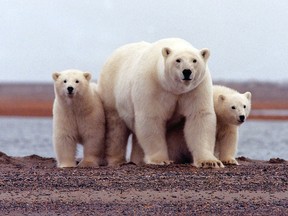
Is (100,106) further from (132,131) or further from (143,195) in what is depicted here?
(143,195)

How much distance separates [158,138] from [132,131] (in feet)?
3.08

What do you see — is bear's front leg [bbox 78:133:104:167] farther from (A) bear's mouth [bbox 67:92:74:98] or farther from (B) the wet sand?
(B) the wet sand

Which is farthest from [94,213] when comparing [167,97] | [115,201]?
[167,97]

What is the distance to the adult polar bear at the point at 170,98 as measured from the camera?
10172 millimetres

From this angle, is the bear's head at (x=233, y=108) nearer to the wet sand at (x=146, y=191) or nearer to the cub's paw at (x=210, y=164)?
the cub's paw at (x=210, y=164)

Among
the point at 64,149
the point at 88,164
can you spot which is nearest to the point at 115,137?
the point at 88,164

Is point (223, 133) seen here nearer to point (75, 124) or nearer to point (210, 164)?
point (210, 164)

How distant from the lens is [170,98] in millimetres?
10414

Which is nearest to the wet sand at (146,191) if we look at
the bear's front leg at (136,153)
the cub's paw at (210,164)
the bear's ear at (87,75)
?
the cub's paw at (210,164)

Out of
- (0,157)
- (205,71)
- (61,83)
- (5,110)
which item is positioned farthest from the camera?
(5,110)

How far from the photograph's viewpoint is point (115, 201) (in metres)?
8.12

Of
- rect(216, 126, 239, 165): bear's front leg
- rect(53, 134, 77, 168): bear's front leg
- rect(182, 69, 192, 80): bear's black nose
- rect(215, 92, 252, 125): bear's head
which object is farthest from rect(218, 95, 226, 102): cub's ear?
rect(53, 134, 77, 168): bear's front leg

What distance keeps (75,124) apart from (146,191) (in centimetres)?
314

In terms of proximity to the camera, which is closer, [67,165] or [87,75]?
[67,165]
